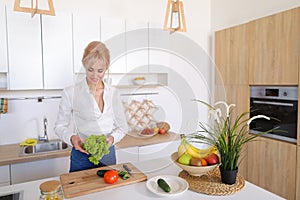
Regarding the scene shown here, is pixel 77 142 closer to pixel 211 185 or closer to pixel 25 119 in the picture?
pixel 211 185

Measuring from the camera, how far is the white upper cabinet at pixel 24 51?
1771 mm

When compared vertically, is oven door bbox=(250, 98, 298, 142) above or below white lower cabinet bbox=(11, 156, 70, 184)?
above

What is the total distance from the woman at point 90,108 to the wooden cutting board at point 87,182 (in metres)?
0.15

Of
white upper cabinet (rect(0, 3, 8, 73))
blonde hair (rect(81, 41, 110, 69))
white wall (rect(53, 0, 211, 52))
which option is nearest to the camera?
blonde hair (rect(81, 41, 110, 69))

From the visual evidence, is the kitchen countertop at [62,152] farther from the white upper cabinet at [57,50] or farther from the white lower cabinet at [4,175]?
the white upper cabinet at [57,50]

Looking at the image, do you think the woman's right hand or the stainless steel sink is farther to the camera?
the stainless steel sink

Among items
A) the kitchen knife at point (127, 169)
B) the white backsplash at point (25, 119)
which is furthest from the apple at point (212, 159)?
the white backsplash at point (25, 119)

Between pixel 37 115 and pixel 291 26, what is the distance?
2.33m

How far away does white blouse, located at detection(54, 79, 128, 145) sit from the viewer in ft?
4.25

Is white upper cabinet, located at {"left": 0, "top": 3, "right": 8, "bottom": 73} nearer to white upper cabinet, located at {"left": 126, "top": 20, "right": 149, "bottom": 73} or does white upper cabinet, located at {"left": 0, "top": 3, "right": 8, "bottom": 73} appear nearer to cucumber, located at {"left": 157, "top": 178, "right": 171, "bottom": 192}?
Answer: white upper cabinet, located at {"left": 126, "top": 20, "right": 149, "bottom": 73}

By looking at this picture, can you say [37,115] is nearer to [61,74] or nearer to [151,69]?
[61,74]

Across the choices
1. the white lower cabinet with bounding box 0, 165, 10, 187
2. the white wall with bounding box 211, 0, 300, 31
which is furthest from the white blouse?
the white wall with bounding box 211, 0, 300, 31

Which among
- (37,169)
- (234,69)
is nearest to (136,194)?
(37,169)

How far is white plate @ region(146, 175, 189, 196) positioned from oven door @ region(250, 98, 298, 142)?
4.34ft
